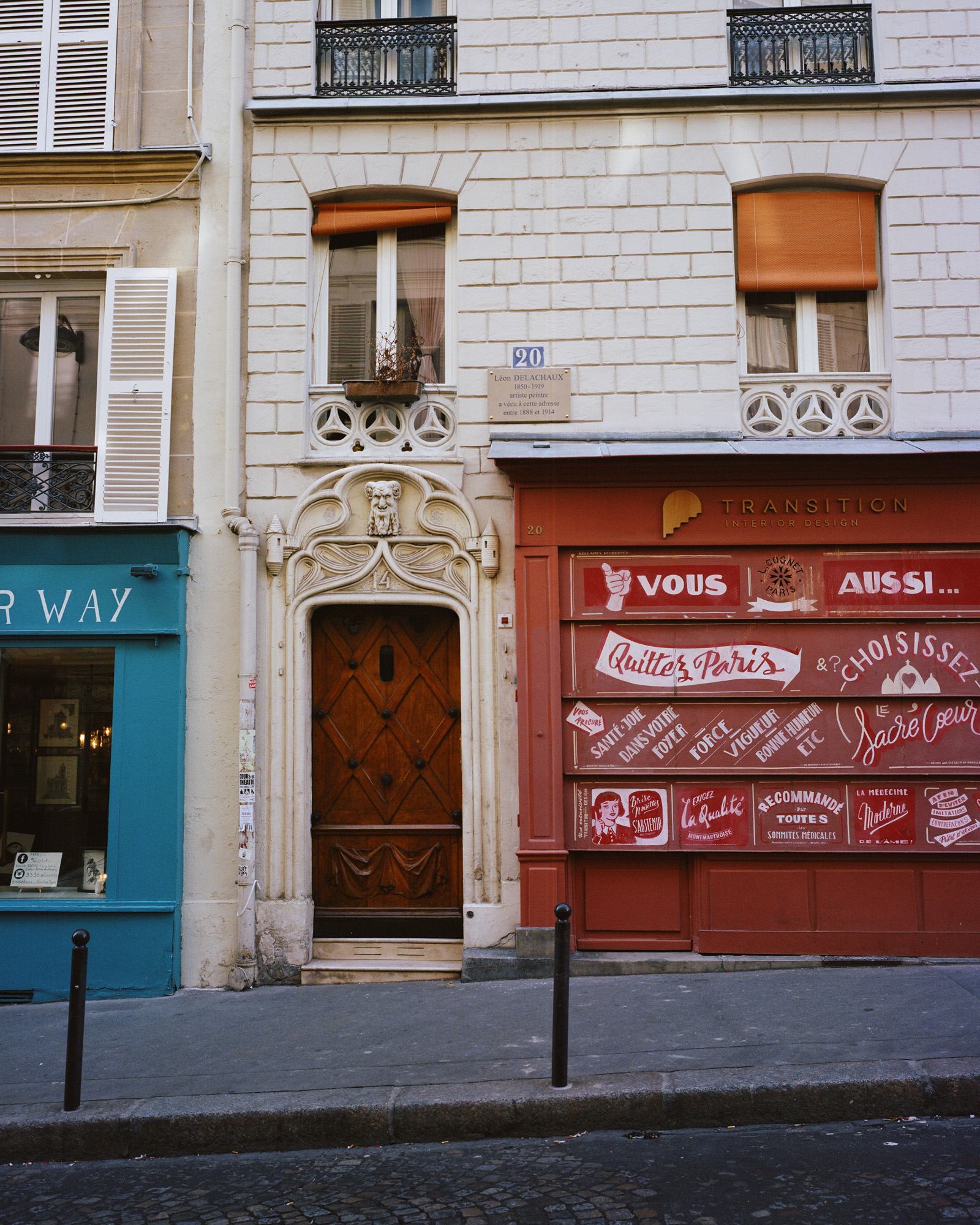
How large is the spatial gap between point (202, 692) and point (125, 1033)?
8.49 feet

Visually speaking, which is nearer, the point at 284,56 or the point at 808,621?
the point at 808,621

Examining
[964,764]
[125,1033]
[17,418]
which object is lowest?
[125,1033]

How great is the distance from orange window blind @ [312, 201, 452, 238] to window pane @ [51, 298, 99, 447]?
85.3 inches

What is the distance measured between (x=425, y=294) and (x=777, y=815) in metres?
5.29

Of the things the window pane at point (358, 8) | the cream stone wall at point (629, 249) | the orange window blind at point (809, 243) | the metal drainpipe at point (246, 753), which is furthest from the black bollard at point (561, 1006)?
the window pane at point (358, 8)

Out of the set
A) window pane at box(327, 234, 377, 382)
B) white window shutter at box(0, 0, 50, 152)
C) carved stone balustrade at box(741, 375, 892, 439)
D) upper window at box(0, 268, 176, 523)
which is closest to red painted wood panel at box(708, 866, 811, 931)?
carved stone balustrade at box(741, 375, 892, 439)

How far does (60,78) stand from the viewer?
855 centimetres

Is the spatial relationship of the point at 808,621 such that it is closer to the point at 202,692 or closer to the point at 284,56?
the point at 202,692

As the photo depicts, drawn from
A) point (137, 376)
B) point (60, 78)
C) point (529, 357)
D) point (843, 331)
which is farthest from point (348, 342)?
point (843, 331)

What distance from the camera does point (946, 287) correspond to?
788 cm

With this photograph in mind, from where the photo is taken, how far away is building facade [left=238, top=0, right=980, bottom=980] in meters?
7.53

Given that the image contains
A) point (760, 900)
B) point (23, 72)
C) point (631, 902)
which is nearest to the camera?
point (760, 900)

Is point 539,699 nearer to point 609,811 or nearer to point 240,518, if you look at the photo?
point 609,811

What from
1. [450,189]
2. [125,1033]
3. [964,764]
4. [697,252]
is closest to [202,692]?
[125,1033]
